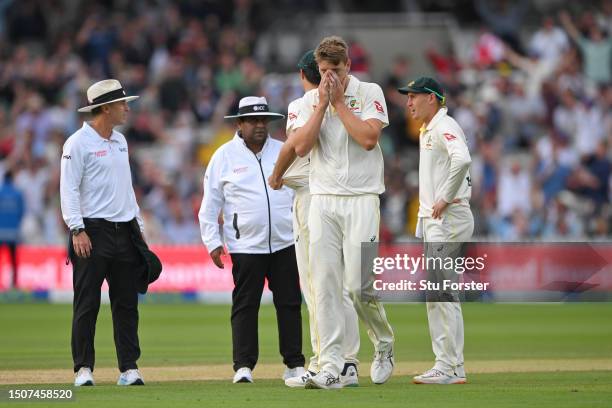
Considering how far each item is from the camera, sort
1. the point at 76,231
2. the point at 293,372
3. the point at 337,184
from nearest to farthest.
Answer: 1. the point at 337,184
2. the point at 76,231
3. the point at 293,372

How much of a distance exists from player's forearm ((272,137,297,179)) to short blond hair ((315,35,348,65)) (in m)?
0.67

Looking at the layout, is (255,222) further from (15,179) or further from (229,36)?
(229,36)

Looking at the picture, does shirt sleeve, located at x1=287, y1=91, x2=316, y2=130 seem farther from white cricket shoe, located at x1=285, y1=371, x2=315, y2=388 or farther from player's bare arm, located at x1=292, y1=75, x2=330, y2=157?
white cricket shoe, located at x1=285, y1=371, x2=315, y2=388

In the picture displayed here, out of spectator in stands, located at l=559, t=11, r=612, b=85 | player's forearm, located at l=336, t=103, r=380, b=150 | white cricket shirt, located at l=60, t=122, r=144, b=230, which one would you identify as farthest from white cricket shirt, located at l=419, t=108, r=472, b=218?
spectator in stands, located at l=559, t=11, r=612, b=85

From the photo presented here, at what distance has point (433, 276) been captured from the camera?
37.0 ft

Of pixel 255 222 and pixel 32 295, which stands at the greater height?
pixel 255 222

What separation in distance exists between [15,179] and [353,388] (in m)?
16.6

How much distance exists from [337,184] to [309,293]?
1105mm

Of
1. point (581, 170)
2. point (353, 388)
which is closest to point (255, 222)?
point (353, 388)

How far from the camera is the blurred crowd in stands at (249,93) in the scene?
1021 inches

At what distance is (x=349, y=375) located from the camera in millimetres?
10969

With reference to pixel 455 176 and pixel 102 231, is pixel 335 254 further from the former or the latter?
pixel 102 231

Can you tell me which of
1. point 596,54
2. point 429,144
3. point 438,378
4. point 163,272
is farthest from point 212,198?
point 596,54

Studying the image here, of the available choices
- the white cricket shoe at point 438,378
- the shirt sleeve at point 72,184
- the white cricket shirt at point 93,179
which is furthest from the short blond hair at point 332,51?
the white cricket shoe at point 438,378
